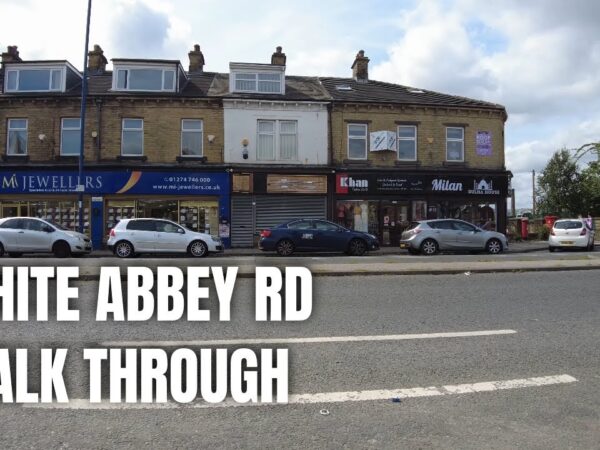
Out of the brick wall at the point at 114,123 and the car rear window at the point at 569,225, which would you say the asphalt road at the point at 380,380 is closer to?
the car rear window at the point at 569,225

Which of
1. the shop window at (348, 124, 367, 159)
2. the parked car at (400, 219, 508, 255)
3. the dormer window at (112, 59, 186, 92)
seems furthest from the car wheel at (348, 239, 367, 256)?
the dormer window at (112, 59, 186, 92)

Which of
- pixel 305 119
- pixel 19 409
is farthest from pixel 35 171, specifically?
pixel 19 409

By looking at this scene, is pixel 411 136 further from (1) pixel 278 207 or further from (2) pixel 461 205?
(1) pixel 278 207

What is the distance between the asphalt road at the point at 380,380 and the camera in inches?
127

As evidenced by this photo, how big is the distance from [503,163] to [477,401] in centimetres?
2402

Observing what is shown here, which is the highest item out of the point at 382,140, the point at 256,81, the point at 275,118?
the point at 256,81

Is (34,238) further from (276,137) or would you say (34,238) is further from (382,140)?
(382,140)

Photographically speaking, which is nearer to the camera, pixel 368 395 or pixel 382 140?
pixel 368 395

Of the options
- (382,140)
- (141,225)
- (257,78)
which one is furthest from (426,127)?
(141,225)

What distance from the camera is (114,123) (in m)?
22.8

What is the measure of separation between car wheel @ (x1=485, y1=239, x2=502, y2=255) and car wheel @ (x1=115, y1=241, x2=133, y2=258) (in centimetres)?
1397

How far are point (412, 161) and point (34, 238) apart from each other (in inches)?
675

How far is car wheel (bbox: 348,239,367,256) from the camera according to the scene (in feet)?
61.9

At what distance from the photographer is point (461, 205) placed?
24938mm
